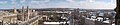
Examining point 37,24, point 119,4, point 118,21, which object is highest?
point 119,4

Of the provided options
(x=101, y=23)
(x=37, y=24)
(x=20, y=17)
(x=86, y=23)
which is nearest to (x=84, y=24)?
(x=86, y=23)

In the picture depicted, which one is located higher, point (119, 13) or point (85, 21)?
point (119, 13)

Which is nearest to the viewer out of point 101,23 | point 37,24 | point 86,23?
point 101,23

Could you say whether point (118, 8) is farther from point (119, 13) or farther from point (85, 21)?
point (85, 21)

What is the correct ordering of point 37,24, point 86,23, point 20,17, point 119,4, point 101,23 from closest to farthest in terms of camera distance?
1. point 119,4
2. point 101,23
3. point 86,23
4. point 37,24
5. point 20,17

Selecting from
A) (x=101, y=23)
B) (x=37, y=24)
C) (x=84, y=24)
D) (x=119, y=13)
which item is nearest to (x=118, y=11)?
(x=119, y=13)

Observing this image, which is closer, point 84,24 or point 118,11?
point 118,11

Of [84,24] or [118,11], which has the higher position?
[118,11]

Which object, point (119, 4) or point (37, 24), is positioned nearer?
point (119, 4)

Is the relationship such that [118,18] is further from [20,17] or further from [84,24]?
[20,17]
